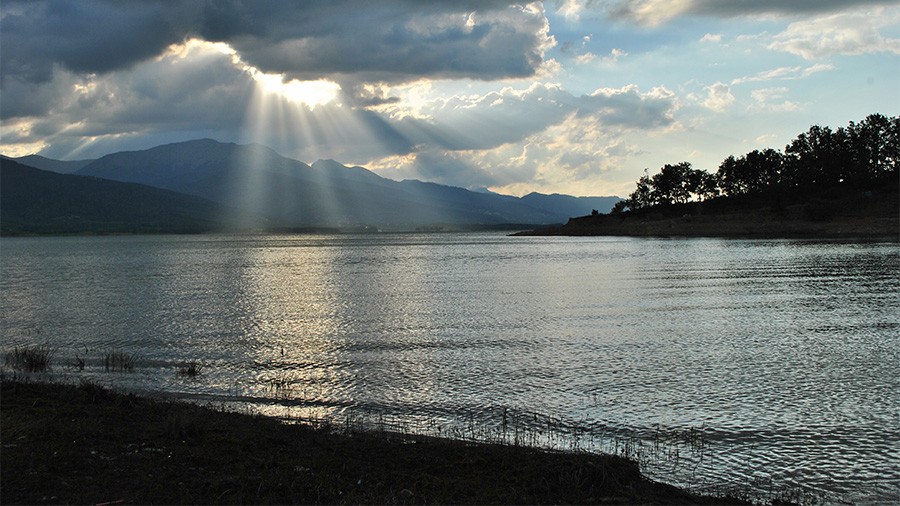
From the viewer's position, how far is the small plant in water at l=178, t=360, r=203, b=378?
30.4 metres

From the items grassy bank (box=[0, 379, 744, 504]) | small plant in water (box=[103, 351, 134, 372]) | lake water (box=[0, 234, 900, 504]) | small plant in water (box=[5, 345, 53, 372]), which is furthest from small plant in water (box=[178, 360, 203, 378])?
grassy bank (box=[0, 379, 744, 504])

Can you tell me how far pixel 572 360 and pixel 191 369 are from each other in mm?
17804

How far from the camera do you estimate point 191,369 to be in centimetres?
3061

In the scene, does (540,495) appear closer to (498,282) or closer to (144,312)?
(144,312)

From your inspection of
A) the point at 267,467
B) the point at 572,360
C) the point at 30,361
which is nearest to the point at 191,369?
the point at 30,361

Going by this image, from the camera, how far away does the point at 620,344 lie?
36.1 meters

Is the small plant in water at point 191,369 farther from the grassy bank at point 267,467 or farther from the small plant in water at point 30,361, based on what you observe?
the grassy bank at point 267,467

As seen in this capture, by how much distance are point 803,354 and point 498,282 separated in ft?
152

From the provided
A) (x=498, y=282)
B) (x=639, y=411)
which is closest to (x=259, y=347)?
(x=639, y=411)

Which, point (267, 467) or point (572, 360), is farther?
point (572, 360)

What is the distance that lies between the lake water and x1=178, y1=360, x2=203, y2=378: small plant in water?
0.45m

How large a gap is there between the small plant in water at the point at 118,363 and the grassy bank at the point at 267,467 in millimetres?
12460

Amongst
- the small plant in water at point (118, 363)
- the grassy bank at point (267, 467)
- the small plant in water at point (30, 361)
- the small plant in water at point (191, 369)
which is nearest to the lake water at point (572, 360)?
the small plant in water at point (191, 369)

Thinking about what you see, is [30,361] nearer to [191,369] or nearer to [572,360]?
[191,369]
